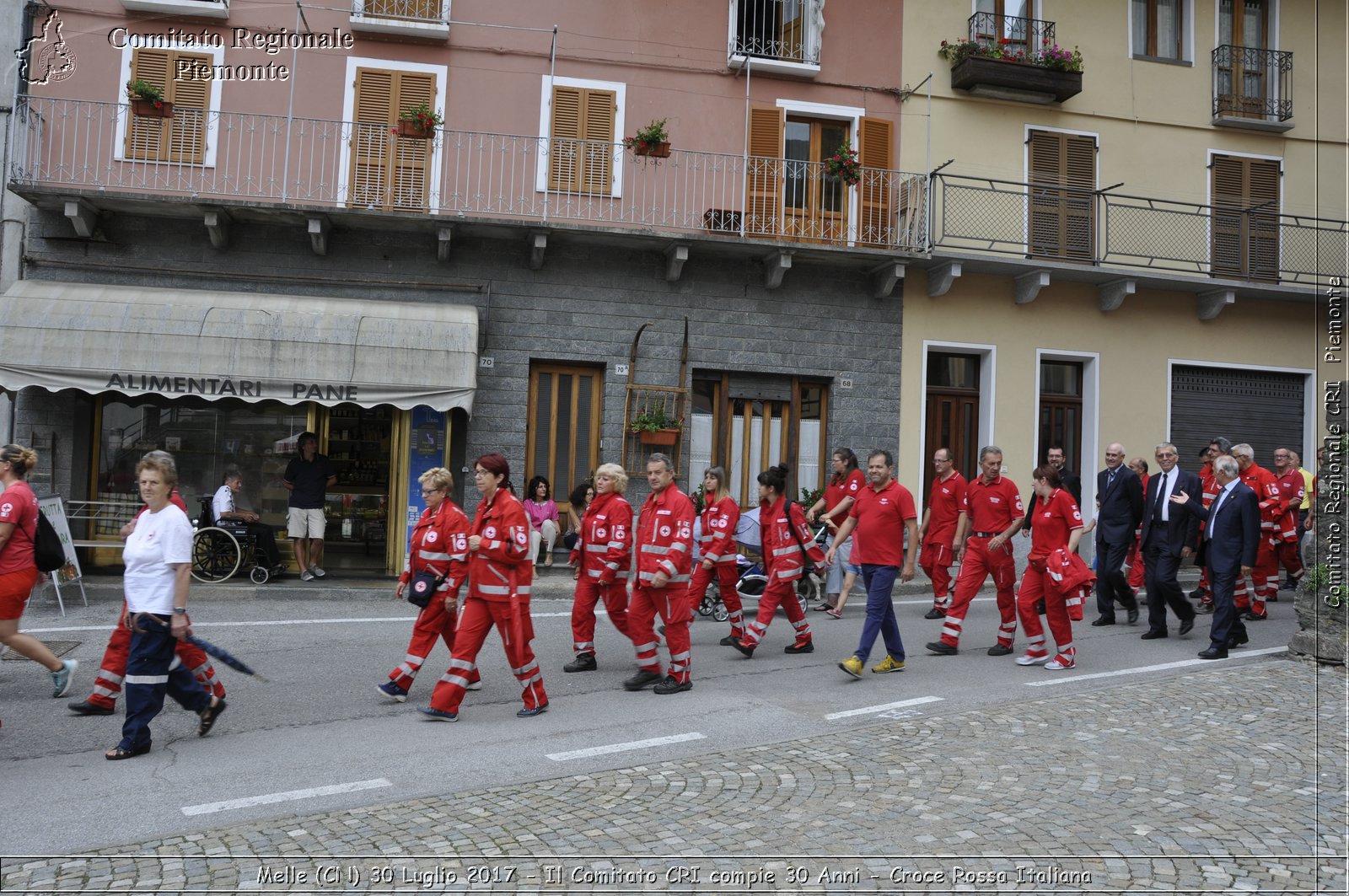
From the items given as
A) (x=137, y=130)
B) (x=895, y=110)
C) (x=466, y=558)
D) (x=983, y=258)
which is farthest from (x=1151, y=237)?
(x=137, y=130)

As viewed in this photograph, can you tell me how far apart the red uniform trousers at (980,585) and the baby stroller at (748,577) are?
6.90 ft

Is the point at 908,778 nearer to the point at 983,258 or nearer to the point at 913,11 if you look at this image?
the point at 983,258

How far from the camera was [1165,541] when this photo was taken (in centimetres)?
1071

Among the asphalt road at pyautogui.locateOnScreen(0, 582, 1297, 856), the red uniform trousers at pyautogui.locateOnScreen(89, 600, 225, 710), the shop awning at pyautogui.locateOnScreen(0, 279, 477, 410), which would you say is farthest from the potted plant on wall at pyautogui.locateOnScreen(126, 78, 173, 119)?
the red uniform trousers at pyautogui.locateOnScreen(89, 600, 225, 710)

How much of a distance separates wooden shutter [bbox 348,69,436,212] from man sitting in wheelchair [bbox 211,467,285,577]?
448 cm

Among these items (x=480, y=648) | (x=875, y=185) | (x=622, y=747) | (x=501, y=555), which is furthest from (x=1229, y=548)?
(x=875, y=185)

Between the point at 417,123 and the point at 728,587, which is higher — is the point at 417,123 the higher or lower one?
the higher one

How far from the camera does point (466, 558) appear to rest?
297 inches

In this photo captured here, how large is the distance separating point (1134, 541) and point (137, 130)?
547 inches

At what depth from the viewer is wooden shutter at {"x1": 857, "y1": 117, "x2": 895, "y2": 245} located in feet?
54.9

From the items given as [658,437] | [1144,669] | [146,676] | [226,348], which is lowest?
[1144,669]

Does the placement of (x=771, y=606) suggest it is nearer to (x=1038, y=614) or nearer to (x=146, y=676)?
(x=1038, y=614)

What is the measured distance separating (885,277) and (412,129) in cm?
728

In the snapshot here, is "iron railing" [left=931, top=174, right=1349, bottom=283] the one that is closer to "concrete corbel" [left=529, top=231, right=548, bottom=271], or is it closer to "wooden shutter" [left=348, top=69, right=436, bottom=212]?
"concrete corbel" [left=529, top=231, right=548, bottom=271]
